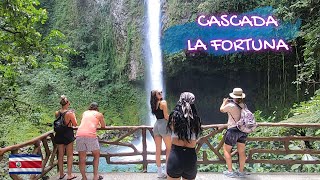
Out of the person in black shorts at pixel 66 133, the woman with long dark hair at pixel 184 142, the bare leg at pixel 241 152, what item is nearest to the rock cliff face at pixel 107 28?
the person in black shorts at pixel 66 133

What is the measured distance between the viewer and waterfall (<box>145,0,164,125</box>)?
655 inches

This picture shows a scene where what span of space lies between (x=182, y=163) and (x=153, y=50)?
1298 cm

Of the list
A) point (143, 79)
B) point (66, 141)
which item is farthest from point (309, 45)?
point (143, 79)

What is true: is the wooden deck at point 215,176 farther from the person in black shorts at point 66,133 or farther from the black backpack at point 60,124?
the black backpack at point 60,124

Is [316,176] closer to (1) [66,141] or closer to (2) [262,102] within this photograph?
(1) [66,141]

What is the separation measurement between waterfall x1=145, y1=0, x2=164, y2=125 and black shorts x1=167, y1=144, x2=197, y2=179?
12470 mm

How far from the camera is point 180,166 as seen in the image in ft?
13.4

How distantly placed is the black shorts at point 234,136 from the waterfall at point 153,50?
35.9 feet

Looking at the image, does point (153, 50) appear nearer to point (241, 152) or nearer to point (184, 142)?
point (241, 152)

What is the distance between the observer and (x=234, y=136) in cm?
571

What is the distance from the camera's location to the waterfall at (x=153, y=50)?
16641 millimetres

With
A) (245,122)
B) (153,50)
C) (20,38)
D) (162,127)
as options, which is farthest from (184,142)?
(153,50)

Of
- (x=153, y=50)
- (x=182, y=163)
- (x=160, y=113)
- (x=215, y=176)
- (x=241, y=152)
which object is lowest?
(x=215, y=176)

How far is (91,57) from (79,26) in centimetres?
220
